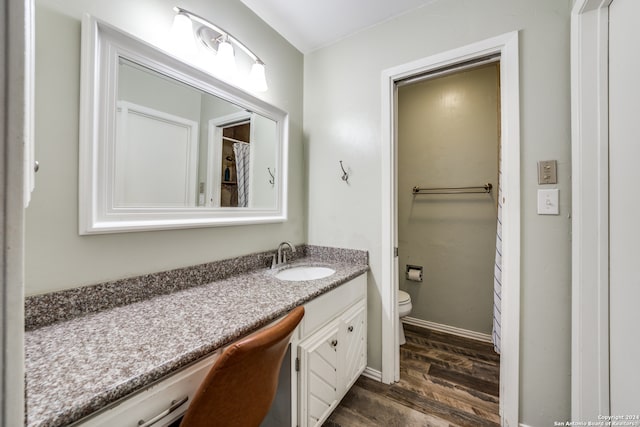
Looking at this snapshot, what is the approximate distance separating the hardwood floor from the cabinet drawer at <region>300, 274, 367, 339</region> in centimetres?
57

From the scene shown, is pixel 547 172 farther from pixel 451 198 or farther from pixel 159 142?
pixel 159 142

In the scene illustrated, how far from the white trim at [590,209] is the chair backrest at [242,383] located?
1210 millimetres

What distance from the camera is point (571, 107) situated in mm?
1146

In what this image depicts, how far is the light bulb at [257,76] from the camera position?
151 centimetres

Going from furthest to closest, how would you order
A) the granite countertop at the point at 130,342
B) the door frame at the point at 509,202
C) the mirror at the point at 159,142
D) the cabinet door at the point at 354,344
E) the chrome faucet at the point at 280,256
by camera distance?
the chrome faucet at the point at 280,256 < the cabinet door at the point at 354,344 < the door frame at the point at 509,202 < the mirror at the point at 159,142 < the granite countertop at the point at 130,342

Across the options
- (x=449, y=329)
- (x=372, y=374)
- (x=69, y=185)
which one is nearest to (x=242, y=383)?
(x=69, y=185)

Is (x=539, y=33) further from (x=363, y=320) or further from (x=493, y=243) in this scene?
(x=363, y=320)

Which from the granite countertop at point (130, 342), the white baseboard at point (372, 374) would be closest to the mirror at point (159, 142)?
the granite countertop at point (130, 342)

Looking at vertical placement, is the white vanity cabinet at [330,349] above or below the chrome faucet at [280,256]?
below

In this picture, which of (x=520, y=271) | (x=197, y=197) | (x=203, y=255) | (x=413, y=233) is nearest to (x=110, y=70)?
(x=197, y=197)

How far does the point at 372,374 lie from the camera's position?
1.69m

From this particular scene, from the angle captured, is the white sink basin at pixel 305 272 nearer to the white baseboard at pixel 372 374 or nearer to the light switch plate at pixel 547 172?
the white baseboard at pixel 372 374

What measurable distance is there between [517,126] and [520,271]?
72 centimetres

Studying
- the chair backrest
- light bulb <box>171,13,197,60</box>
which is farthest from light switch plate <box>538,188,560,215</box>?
light bulb <box>171,13,197,60</box>
